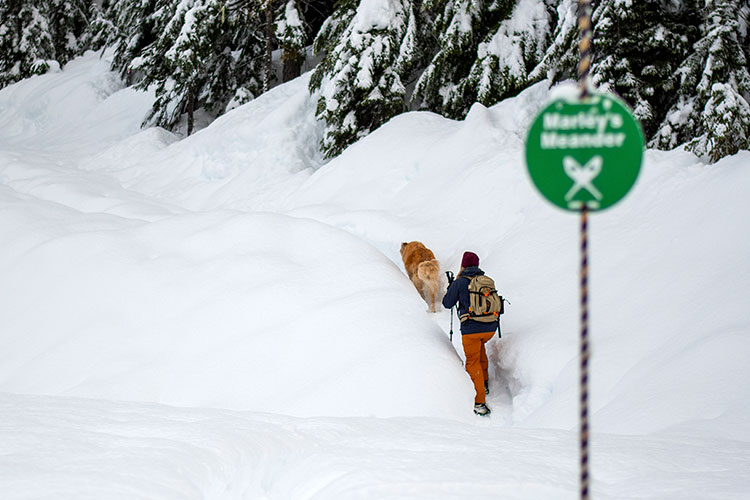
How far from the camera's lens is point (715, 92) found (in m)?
7.91

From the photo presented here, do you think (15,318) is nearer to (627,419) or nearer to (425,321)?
(425,321)

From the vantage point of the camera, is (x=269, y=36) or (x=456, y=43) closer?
(x=456, y=43)

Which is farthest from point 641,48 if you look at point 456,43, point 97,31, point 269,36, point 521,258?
point 97,31

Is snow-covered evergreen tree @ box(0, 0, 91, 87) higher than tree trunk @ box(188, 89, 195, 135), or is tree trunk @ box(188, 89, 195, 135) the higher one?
snow-covered evergreen tree @ box(0, 0, 91, 87)

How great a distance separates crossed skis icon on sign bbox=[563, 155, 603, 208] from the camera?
1.81 metres

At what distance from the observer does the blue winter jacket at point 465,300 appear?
5.98 m

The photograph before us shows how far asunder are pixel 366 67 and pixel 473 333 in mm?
8278

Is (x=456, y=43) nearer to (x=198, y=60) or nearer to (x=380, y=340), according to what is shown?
(x=198, y=60)

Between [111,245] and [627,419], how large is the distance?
6610 millimetres

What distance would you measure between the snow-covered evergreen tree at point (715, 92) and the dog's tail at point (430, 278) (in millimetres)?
3725

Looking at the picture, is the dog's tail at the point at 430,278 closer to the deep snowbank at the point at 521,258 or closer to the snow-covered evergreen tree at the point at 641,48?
the deep snowbank at the point at 521,258

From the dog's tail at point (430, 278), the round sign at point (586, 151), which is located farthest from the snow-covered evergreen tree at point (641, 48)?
the round sign at point (586, 151)

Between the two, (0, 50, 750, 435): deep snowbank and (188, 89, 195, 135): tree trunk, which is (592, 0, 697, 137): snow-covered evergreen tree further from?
(188, 89, 195, 135): tree trunk

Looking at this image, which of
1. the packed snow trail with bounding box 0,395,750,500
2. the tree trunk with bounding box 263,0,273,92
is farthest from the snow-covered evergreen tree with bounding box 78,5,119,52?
the packed snow trail with bounding box 0,395,750,500
